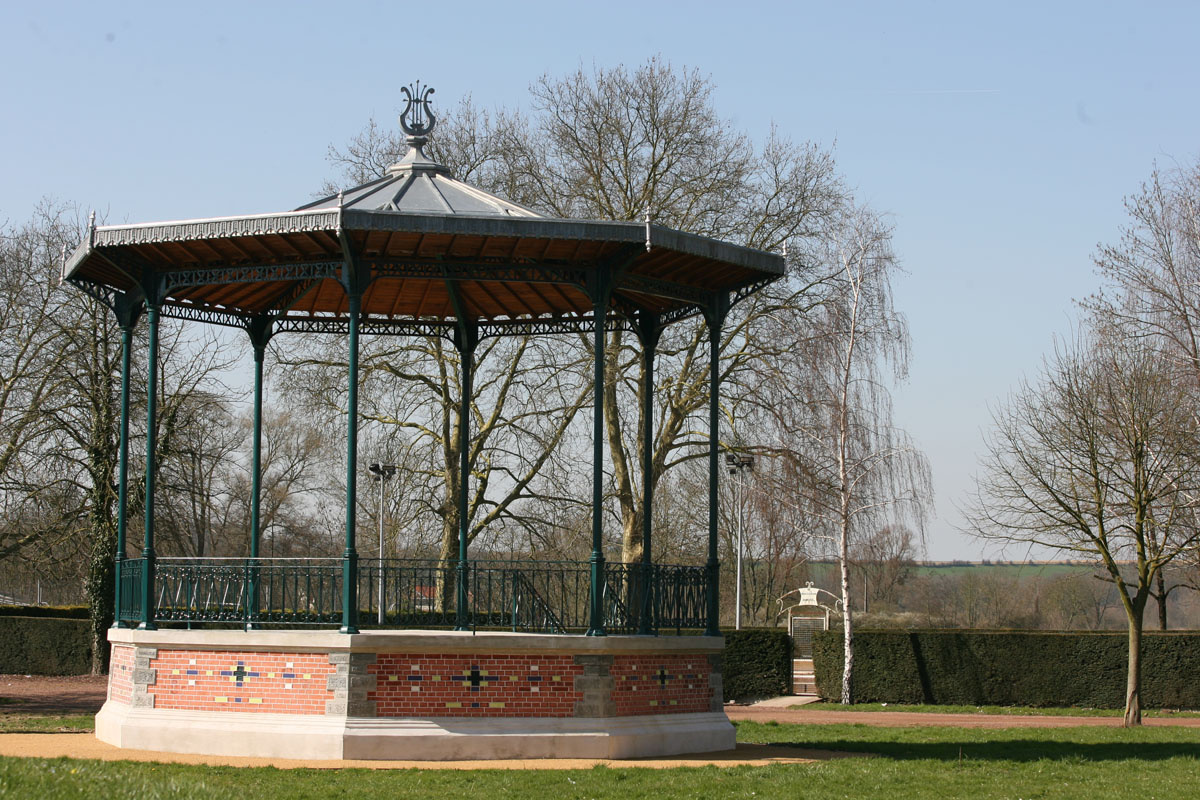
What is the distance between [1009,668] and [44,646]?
24.7m

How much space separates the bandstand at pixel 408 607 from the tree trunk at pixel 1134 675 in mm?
11390

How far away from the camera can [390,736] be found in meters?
13.4

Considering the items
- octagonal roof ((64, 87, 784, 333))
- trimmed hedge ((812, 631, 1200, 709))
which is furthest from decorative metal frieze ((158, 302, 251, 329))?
trimmed hedge ((812, 631, 1200, 709))

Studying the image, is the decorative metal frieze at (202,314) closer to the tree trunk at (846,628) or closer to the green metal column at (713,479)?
the green metal column at (713,479)

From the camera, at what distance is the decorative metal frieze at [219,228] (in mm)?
13898

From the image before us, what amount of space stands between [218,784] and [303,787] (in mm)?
705

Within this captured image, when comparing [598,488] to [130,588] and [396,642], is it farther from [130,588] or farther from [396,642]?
[130,588]

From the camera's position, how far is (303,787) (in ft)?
35.8

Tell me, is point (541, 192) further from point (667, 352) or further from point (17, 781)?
point (17, 781)

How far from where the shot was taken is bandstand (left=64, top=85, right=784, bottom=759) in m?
13.6

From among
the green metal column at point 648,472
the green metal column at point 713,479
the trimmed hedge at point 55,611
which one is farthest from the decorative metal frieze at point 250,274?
the trimmed hedge at point 55,611

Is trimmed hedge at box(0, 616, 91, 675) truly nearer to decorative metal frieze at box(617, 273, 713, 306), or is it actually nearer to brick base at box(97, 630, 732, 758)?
brick base at box(97, 630, 732, 758)

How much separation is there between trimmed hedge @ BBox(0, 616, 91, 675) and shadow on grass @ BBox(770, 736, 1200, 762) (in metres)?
23.3

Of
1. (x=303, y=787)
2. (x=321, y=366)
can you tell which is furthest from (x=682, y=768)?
(x=321, y=366)
